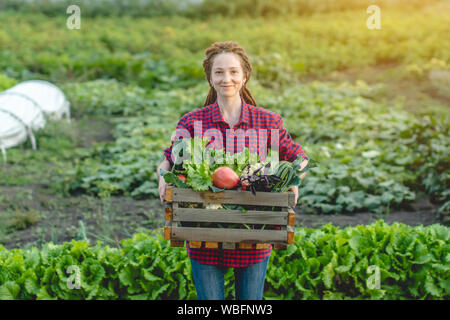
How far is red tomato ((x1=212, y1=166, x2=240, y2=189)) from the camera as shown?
1865mm

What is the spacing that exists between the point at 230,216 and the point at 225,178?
0.17m

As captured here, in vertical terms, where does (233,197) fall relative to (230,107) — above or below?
below

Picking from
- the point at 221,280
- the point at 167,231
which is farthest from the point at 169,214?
the point at 221,280

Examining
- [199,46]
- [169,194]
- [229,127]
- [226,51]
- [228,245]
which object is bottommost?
[228,245]

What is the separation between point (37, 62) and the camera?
12.7 metres

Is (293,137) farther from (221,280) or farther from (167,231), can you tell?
(167,231)

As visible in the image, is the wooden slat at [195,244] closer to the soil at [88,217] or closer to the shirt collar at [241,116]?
the shirt collar at [241,116]

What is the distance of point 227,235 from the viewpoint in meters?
1.95

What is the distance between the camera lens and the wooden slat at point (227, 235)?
76.4 inches

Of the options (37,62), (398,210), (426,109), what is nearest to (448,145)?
(398,210)

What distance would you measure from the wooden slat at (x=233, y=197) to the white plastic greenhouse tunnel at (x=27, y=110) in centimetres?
544

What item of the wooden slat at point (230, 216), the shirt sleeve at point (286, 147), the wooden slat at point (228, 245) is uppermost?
the shirt sleeve at point (286, 147)

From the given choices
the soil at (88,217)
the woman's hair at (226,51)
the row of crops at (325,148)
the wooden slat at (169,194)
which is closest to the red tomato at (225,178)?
the wooden slat at (169,194)
